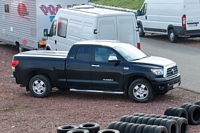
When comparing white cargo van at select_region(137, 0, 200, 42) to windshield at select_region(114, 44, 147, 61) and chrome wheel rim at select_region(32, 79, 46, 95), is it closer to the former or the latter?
windshield at select_region(114, 44, 147, 61)

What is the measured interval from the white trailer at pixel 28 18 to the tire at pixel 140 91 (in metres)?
8.92

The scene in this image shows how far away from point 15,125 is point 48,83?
360 cm

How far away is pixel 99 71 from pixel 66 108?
5.62 feet

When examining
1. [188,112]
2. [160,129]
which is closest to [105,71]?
[188,112]

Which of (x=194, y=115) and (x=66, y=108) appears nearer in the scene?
(x=194, y=115)

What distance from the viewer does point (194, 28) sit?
2717 centimetres

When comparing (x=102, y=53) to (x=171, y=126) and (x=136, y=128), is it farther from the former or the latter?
(x=136, y=128)

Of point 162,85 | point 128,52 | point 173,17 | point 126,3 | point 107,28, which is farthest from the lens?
point 126,3

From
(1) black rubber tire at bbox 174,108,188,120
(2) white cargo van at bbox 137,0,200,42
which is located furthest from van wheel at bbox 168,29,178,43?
(1) black rubber tire at bbox 174,108,188,120

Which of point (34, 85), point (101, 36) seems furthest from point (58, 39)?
point (34, 85)

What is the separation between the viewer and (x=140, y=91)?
14.9 m

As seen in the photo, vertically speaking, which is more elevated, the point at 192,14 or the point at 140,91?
the point at 192,14

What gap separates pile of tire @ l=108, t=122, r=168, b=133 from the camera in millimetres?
10188

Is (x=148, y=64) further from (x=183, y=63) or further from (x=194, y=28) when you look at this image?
(x=194, y=28)
